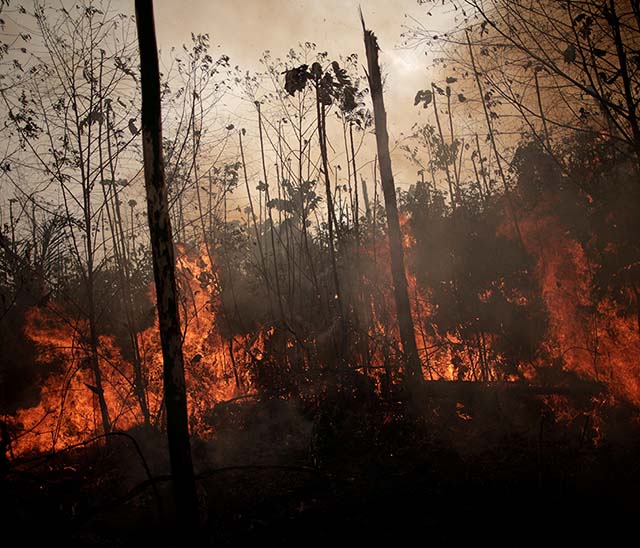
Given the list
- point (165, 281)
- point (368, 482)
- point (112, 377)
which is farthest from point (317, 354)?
point (165, 281)

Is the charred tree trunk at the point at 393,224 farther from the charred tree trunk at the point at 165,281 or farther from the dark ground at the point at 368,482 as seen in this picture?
the charred tree trunk at the point at 165,281

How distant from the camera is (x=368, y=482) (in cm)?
682

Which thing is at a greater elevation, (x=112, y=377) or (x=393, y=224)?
(x=393, y=224)

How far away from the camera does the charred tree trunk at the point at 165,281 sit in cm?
365

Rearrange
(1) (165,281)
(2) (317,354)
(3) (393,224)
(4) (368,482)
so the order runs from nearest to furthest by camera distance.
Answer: (1) (165,281) → (4) (368,482) → (3) (393,224) → (2) (317,354)

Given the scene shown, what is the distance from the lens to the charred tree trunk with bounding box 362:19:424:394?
26.0 ft

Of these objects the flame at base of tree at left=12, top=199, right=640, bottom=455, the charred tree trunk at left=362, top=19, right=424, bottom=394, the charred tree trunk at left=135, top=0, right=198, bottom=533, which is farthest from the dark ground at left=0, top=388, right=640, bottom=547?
the charred tree trunk at left=362, top=19, right=424, bottom=394

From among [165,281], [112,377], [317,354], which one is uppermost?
[165,281]

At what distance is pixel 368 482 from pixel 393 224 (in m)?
4.92

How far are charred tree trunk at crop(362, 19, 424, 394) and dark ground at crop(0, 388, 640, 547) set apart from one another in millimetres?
1220

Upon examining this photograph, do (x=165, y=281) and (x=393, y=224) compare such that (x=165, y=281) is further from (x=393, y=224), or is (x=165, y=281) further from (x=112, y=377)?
(x=112, y=377)

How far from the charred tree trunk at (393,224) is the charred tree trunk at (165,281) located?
5.11 metres

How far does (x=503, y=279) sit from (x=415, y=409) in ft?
22.0

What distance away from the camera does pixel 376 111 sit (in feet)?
26.4
